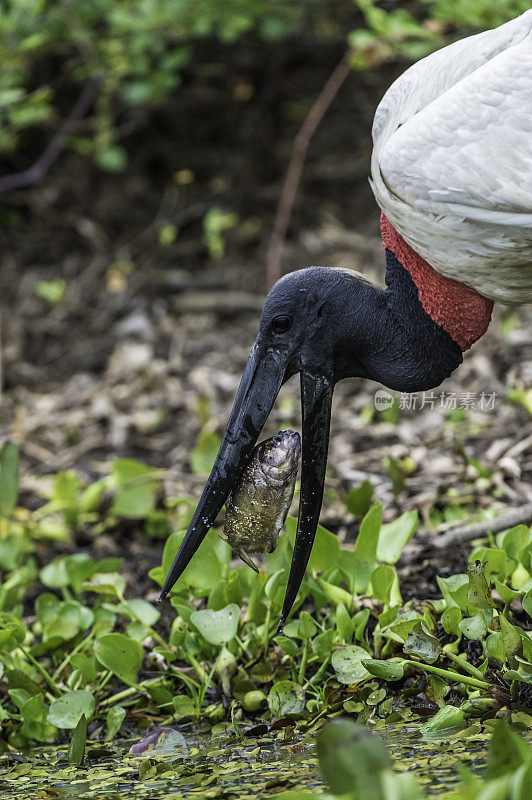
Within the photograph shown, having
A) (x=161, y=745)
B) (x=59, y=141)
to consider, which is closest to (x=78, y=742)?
(x=161, y=745)

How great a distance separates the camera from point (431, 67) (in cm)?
270

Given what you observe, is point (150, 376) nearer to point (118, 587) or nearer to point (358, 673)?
point (118, 587)

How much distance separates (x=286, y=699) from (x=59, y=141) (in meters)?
5.23

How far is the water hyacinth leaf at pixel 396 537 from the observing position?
113 inches

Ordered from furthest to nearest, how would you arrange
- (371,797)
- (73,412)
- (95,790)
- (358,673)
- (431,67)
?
(73,412) < (431,67) < (358,673) < (95,790) < (371,797)

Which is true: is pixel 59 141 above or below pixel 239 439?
below

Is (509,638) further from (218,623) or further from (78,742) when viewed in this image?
(78,742)

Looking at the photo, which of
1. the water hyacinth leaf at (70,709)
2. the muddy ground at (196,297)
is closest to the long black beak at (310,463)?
the water hyacinth leaf at (70,709)

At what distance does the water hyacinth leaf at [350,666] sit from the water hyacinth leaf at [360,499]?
82cm

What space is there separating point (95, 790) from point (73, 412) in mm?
3272

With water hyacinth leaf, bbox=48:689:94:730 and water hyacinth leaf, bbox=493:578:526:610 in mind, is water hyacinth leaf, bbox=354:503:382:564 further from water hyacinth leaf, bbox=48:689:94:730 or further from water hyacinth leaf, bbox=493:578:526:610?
water hyacinth leaf, bbox=48:689:94:730

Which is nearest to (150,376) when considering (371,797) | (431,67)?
(431,67)

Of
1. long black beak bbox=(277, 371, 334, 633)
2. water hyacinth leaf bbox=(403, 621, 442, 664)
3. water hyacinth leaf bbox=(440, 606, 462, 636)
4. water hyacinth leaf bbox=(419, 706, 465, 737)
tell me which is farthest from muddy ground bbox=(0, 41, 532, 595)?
water hyacinth leaf bbox=(419, 706, 465, 737)

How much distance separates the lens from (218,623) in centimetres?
267
